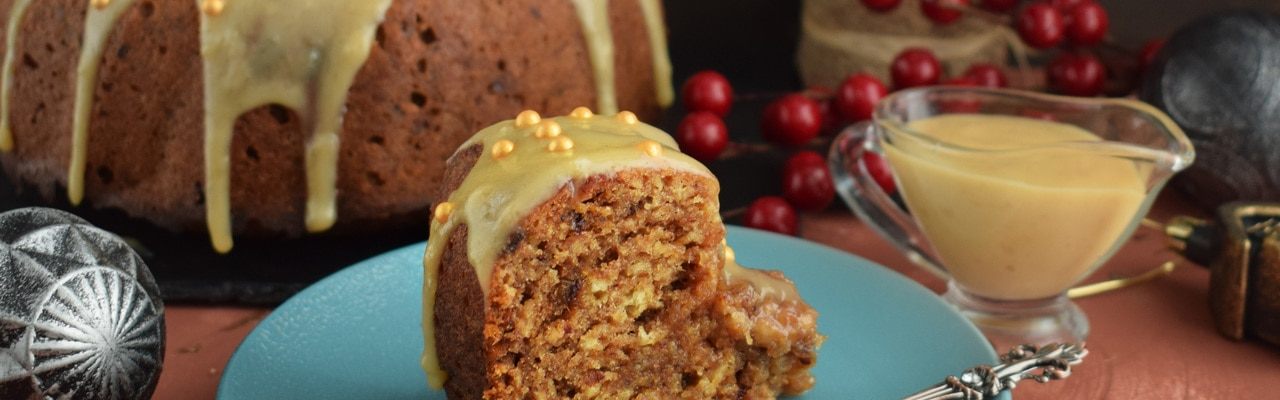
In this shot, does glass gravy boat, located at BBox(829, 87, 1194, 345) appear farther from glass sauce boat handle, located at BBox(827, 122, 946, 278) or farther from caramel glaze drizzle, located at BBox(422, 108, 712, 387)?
caramel glaze drizzle, located at BBox(422, 108, 712, 387)

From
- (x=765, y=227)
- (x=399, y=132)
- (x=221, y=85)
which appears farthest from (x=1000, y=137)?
(x=221, y=85)

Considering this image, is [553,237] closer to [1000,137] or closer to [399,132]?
[399,132]

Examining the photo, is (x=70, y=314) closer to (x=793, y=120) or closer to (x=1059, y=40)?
(x=793, y=120)

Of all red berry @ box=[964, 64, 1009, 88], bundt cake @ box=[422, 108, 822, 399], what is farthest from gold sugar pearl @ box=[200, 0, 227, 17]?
red berry @ box=[964, 64, 1009, 88]

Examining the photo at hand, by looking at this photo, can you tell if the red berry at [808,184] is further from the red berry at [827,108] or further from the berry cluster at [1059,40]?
the berry cluster at [1059,40]

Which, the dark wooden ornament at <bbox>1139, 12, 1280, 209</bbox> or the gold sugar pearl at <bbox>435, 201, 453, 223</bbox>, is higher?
the gold sugar pearl at <bbox>435, 201, 453, 223</bbox>

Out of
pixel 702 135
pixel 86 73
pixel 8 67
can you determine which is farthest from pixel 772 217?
pixel 8 67
